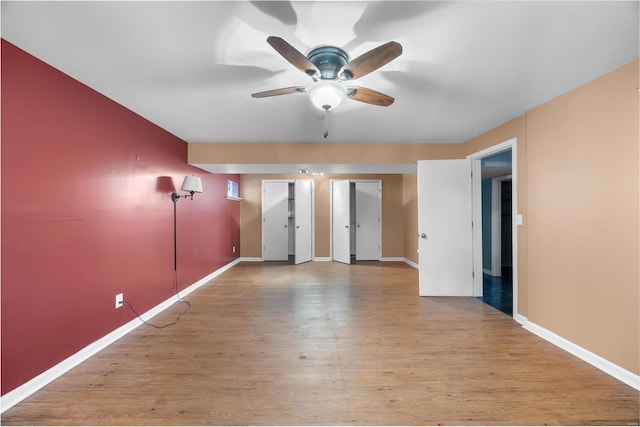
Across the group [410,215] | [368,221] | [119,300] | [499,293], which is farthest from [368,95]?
[368,221]

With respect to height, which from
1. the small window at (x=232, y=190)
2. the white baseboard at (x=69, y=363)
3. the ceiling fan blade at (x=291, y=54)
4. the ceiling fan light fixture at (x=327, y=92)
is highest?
the ceiling fan blade at (x=291, y=54)

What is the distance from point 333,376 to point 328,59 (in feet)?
7.17

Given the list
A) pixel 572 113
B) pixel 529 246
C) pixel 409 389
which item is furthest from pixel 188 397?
pixel 572 113

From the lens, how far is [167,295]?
10.8ft

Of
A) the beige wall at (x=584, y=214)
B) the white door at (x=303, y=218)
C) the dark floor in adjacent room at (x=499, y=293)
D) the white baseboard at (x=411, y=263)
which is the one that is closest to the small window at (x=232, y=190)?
the white door at (x=303, y=218)

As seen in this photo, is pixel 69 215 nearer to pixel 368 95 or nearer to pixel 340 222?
pixel 368 95

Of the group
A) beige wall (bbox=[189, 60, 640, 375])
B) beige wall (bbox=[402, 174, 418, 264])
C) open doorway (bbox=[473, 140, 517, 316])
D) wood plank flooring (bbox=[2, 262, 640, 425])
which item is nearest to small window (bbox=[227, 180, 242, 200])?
wood plank flooring (bbox=[2, 262, 640, 425])

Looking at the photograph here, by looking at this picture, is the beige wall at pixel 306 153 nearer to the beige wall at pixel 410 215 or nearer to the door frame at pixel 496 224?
the door frame at pixel 496 224

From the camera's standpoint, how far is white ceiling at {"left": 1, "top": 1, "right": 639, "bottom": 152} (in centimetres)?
133

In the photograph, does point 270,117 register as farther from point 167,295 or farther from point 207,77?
point 167,295

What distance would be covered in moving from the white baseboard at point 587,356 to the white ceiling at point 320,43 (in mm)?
2184

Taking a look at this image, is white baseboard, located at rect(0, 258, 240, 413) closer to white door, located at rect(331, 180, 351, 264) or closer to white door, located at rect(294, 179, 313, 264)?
white door, located at rect(294, 179, 313, 264)

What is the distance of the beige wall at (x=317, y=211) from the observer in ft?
21.1

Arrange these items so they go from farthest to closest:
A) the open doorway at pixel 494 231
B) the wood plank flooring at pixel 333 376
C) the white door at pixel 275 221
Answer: the white door at pixel 275 221 < the open doorway at pixel 494 231 < the wood plank flooring at pixel 333 376
